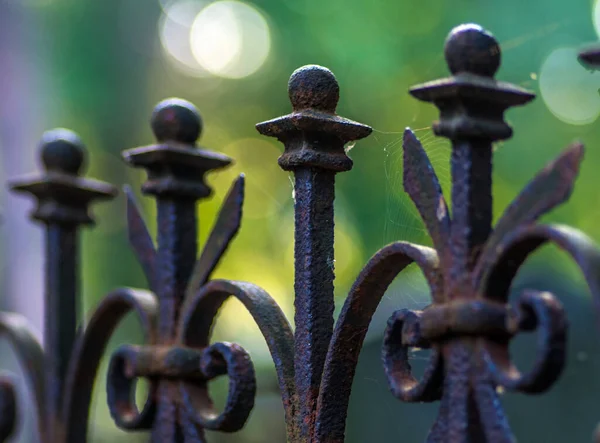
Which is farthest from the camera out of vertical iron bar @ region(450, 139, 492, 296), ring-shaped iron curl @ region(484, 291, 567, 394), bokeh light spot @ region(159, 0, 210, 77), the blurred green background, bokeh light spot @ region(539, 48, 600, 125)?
bokeh light spot @ region(159, 0, 210, 77)

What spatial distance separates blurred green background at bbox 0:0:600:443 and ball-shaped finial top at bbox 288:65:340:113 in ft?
2.87

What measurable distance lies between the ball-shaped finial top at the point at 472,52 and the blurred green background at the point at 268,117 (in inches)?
41.2

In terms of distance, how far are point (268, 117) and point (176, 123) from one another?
20.7 feet

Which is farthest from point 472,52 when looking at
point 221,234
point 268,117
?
point 268,117

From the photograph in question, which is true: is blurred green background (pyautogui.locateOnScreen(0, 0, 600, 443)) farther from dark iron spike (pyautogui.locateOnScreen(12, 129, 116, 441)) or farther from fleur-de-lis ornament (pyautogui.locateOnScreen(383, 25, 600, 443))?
fleur-de-lis ornament (pyautogui.locateOnScreen(383, 25, 600, 443))

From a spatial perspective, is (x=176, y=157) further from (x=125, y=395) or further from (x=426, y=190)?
(x=426, y=190)

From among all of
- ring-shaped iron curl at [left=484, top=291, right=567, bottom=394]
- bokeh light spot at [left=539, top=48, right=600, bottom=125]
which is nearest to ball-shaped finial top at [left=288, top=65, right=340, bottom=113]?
ring-shaped iron curl at [left=484, top=291, right=567, bottom=394]

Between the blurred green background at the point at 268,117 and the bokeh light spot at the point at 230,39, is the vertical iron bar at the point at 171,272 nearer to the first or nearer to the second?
the blurred green background at the point at 268,117

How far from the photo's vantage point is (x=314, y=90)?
46.4 inches

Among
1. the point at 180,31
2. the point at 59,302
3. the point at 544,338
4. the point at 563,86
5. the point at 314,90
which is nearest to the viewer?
the point at 544,338

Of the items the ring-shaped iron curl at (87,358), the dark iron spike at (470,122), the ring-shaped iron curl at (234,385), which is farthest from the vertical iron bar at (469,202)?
the ring-shaped iron curl at (87,358)

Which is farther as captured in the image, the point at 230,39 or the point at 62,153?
the point at 230,39

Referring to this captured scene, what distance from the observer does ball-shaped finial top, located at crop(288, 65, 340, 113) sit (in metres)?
1.18

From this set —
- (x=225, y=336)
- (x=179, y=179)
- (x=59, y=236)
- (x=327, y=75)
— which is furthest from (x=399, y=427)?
(x=225, y=336)
